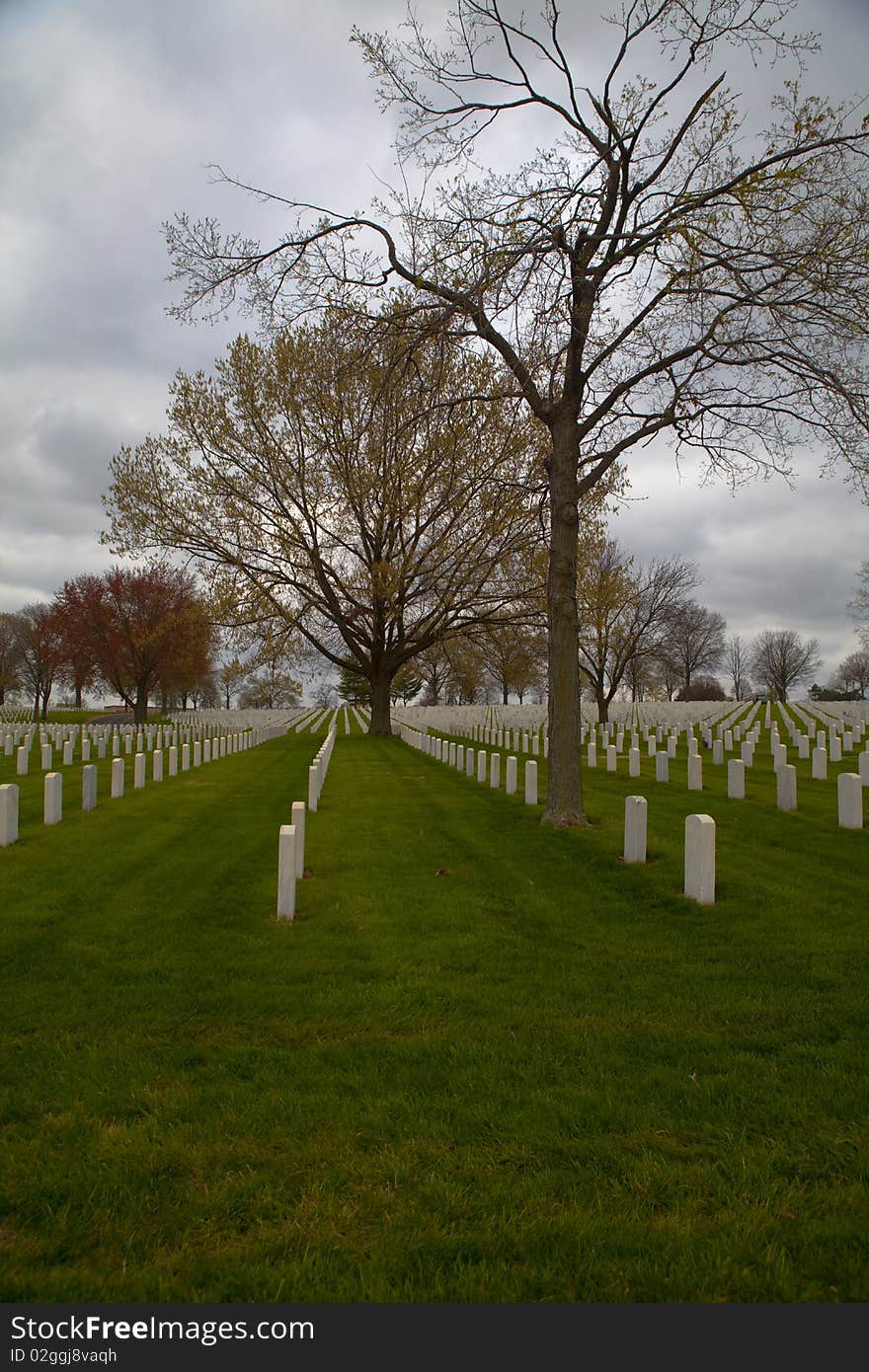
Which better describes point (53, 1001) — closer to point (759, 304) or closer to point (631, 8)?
point (759, 304)

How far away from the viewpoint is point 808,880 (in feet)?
Result: 24.4

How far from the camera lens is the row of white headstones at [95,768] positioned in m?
8.92

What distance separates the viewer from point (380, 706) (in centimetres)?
3347

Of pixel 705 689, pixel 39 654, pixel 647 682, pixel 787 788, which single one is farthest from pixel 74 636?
pixel 705 689

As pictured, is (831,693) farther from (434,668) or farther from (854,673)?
(434,668)

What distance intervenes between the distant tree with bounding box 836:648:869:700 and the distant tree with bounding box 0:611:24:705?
77307 mm

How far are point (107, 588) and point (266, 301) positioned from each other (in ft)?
136

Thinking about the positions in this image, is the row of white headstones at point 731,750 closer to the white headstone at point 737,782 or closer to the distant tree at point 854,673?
the white headstone at point 737,782

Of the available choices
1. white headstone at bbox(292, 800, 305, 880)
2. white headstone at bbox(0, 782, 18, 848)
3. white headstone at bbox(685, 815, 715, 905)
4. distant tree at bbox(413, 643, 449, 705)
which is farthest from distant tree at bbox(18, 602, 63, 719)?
white headstone at bbox(685, 815, 715, 905)

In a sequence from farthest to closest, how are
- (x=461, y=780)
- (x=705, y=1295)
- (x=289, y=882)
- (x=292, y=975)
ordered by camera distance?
(x=461, y=780) < (x=289, y=882) < (x=292, y=975) < (x=705, y=1295)

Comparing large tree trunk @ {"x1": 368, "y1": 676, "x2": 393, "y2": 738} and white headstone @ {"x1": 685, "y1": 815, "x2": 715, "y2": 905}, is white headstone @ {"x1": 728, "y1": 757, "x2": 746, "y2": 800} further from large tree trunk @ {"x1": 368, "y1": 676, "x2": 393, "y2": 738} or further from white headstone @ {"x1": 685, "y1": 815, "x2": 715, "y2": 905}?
large tree trunk @ {"x1": 368, "y1": 676, "x2": 393, "y2": 738}

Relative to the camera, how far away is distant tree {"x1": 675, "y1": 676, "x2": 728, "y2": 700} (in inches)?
3071

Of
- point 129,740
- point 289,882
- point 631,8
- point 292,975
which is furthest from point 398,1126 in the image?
point 129,740

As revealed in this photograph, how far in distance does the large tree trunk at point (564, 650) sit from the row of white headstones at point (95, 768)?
6339mm
